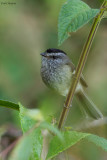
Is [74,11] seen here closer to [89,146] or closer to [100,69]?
[89,146]

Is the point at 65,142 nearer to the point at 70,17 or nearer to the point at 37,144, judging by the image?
the point at 37,144

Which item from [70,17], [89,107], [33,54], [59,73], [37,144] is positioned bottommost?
[33,54]

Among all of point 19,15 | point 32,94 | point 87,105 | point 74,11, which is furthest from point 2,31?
point 74,11

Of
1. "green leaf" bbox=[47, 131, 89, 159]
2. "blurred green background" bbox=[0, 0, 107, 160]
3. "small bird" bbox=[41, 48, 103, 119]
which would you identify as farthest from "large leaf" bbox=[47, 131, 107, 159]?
"blurred green background" bbox=[0, 0, 107, 160]

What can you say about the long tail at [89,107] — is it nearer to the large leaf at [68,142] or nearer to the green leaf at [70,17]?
the large leaf at [68,142]

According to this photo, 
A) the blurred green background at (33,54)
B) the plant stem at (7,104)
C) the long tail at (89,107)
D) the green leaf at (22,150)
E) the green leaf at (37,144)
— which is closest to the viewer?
the green leaf at (22,150)

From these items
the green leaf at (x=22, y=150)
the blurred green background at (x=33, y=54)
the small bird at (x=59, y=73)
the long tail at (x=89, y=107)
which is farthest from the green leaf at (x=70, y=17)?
the blurred green background at (x=33, y=54)

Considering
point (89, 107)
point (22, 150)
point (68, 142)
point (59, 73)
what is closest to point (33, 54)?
point (59, 73)
